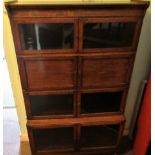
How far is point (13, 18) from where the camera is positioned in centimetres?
113

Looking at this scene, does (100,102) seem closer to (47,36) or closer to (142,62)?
(142,62)

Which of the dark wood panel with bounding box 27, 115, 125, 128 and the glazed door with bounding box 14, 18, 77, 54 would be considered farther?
the dark wood panel with bounding box 27, 115, 125, 128

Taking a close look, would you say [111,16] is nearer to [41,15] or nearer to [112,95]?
[41,15]

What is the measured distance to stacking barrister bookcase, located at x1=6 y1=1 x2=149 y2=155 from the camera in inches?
45.0

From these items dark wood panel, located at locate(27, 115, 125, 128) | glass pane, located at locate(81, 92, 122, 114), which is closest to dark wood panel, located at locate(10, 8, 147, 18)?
glass pane, located at locate(81, 92, 122, 114)

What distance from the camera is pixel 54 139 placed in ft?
5.68

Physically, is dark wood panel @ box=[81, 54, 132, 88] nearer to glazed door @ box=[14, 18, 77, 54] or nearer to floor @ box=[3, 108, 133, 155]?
glazed door @ box=[14, 18, 77, 54]

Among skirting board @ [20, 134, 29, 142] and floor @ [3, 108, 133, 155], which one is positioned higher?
skirting board @ [20, 134, 29, 142]

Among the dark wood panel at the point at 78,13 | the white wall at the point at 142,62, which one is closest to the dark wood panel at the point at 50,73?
the dark wood panel at the point at 78,13

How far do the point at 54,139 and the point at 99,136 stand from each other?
1.34 feet

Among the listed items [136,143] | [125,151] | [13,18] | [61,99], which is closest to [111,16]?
[13,18]

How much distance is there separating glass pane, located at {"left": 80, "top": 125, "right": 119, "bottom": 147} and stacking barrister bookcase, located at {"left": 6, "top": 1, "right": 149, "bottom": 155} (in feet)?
0.04

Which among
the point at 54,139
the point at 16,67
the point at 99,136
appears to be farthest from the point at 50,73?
the point at 99,136

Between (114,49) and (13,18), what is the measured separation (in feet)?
2.16
